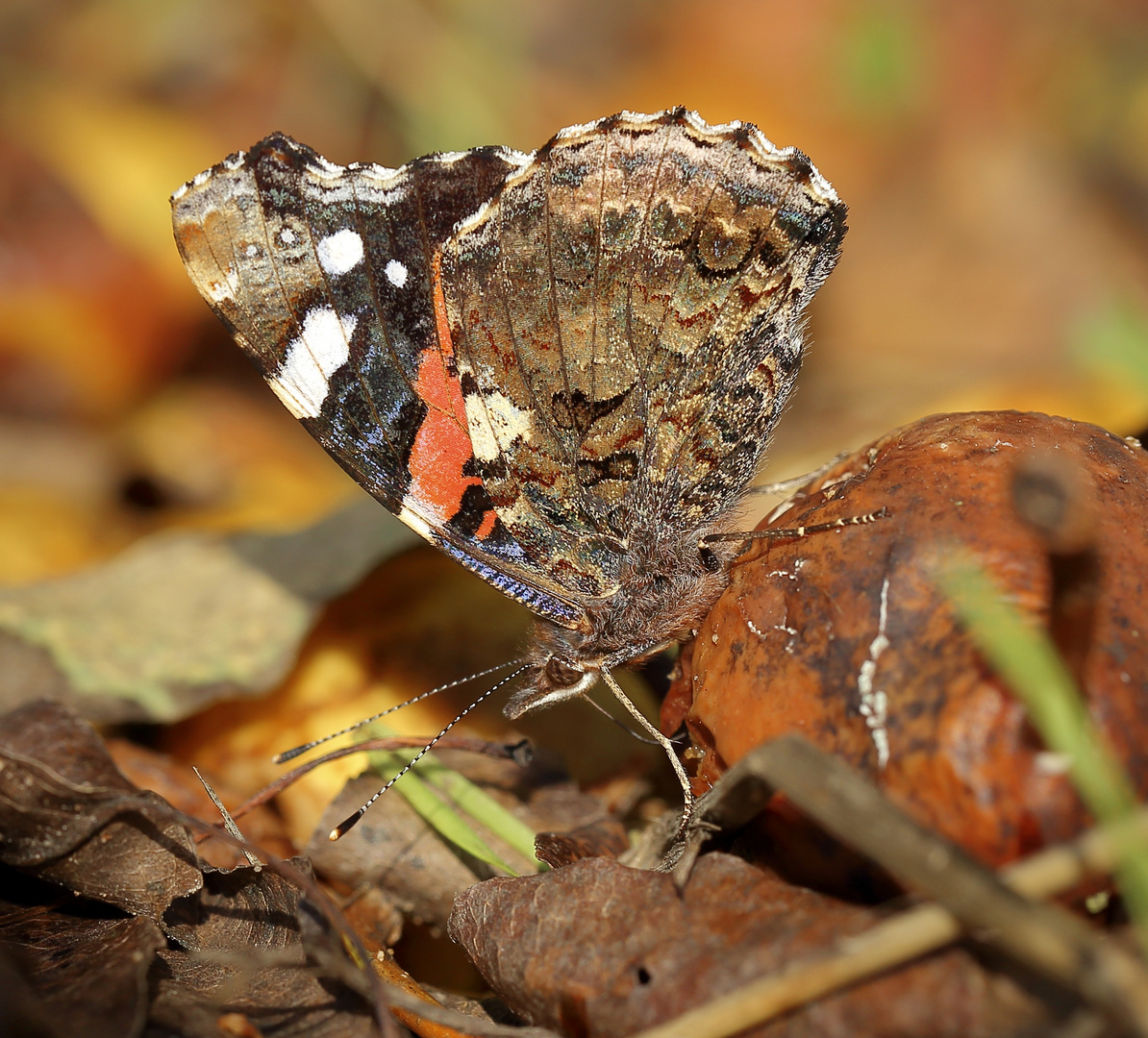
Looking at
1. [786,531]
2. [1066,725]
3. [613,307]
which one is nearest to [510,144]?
[613,307]

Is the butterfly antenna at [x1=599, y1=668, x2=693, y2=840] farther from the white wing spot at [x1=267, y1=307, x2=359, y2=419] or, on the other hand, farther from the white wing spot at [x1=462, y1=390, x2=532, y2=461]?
the white wing spot at [x1=267, y1=307, x2=359, y2=419]

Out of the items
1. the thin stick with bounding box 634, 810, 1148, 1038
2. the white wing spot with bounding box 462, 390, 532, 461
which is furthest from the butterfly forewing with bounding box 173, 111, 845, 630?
the thin stick with bounding box 634, 810, 1148, 1038

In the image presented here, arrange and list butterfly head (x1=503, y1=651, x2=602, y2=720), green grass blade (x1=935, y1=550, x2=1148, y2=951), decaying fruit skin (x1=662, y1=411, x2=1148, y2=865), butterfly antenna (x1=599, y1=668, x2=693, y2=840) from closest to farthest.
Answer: green grass blade (x1=935, y1=550, x2=1148, y2=951) < decaying fruit skin (x1=662, y1=411, x2=1148, y2=865) < butterfly antenna (x1=599, y1=668, x2=693, y2=840) < butterfly head (x1=503, y1=651, x2=602, y2=720)

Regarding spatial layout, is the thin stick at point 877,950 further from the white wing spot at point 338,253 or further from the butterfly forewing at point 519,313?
the white wing spot at point 338,253

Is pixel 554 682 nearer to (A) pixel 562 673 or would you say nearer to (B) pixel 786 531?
(A) pixel 562 673

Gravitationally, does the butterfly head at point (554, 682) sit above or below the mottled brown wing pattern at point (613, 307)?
below

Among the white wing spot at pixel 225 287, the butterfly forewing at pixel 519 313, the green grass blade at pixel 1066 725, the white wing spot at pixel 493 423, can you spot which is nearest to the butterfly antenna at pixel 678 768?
the butterfly forewing at pixel 519 313
